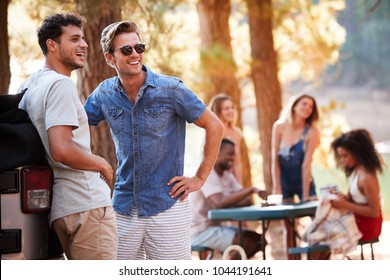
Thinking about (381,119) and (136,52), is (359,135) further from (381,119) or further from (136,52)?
(381,119)

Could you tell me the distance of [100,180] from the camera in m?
4.08

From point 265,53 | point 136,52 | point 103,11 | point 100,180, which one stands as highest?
point 265,53

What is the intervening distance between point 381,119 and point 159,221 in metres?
28.9

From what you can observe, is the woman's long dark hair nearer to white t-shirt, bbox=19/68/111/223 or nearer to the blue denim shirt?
the blue denim shirt

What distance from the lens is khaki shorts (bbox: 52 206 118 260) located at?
4004 mm

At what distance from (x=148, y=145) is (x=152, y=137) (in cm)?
4

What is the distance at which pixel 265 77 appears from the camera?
12.3 m

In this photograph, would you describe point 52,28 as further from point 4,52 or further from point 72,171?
point 4,52

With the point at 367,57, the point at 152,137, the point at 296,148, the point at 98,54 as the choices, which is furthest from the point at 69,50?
the point at 367,57

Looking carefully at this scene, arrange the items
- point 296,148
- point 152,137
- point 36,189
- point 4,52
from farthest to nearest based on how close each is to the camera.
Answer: point 296,148 < point 4,52 < point 152,137 < point 36,189

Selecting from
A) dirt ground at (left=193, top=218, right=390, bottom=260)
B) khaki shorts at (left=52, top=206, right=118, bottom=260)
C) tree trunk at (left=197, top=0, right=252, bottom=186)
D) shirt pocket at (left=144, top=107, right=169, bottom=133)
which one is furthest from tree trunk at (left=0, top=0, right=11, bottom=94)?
tree trunk at (left=197, top=0, right=252, bottom=186)

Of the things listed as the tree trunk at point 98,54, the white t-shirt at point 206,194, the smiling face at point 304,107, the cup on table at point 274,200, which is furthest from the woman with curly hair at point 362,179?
the tree trunk at point 98,54

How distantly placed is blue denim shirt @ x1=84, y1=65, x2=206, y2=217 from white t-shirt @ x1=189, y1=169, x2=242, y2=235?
2685mm
